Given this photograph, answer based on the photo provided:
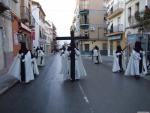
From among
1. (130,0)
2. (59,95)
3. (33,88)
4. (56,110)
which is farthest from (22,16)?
(56,110)

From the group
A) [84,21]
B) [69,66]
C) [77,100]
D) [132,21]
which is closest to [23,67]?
[69,66]

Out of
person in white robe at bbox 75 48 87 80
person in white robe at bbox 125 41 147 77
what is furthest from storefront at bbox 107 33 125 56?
person in white robe at bbox 75 48 87 80

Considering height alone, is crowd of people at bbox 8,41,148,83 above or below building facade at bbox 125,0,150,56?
below

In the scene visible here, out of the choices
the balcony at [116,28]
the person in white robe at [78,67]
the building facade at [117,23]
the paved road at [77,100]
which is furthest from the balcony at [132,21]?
the paved road at [77,100]

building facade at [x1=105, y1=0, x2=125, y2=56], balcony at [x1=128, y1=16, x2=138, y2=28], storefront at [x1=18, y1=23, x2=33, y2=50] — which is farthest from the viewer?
building facade at [x1=105, y1=0, x2=125, y2=56]

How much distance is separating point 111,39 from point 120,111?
1704 inches

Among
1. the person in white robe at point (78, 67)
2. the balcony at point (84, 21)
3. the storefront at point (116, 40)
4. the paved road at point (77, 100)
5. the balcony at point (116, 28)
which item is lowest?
the paved road at point (77, 100)

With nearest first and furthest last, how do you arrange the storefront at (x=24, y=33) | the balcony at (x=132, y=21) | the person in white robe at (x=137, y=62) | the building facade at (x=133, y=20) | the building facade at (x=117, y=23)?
1. the person in white robe at (x=137, y=62)
2. the building facade at (x=133, y=20)
3. the storefront at (x=24, y=33)
4. the balcony at (x=132, y=21)
5. the building facade at (x=117, y=23)

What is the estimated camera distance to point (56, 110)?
25.3 ft

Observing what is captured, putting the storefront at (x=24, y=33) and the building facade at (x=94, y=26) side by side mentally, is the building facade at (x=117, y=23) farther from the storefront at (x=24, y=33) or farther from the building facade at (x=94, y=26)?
the building facade at (x=94, y=26)

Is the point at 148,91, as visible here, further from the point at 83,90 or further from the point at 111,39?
the point at 111,39

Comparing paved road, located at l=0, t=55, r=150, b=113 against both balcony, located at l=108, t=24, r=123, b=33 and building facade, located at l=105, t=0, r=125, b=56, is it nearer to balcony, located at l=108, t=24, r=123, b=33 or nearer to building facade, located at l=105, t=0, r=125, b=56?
building facade, located at l=105, t=0, r=125, b=56

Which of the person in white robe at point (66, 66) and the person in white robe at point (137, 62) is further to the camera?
the person in white robe at point (137, 62)

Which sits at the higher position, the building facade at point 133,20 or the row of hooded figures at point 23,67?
the building facade at point 133,20
